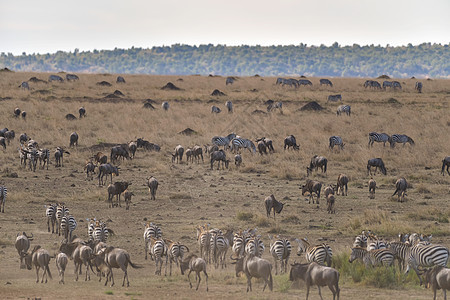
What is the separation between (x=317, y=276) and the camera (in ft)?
43.8

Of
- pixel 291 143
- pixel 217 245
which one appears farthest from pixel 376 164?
pixel 217 245

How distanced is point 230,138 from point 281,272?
26.1 meters

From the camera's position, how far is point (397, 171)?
34281 mm

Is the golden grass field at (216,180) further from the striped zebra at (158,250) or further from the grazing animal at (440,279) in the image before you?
the grazing animal at (440,279)

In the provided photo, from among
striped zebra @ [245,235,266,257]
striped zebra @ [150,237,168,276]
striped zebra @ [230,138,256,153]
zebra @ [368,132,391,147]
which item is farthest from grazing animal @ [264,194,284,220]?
zebra @ [368,132,391,147]

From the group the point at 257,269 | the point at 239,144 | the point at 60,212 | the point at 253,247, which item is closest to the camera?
the point at 257,269

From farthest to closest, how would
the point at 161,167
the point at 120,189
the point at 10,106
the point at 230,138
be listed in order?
the point at 10,106
the point at 230,138
the point at 161,167
the point at 120,189

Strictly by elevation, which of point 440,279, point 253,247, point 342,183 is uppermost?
point 342,183

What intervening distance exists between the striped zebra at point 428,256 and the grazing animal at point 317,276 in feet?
7.38

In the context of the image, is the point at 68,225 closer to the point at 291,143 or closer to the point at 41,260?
the point at 41,260

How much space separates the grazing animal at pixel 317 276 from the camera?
1309 cm

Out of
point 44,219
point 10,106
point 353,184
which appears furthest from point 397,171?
point 10,106

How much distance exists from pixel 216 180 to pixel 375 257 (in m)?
16.5

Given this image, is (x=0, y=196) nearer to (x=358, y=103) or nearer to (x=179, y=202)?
(x=179, y=202)
